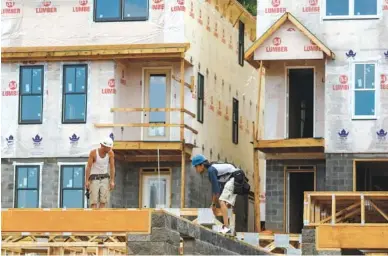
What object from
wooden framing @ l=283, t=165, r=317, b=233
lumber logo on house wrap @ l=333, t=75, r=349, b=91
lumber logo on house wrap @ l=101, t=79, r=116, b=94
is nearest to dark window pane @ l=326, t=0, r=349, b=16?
lumber logo on house wrap @ l=333, t=75, r=349, b=91

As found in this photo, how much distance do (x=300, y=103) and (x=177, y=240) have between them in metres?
20.4

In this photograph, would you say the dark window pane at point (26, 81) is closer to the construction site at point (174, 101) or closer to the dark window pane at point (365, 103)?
the construction site at point (174, 101)

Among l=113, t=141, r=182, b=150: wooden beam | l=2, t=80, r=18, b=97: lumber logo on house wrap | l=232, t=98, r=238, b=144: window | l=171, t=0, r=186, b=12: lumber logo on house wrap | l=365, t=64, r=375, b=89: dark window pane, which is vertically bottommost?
l=113, t=141, r=182, b=150: wooden beam

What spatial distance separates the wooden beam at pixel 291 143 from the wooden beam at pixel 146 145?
2531 millimetres

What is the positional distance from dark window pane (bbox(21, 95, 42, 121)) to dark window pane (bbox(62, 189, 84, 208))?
2550 millimetres

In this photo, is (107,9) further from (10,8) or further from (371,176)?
(371,176)

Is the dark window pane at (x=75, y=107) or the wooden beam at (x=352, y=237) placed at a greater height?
the dark window pane at (x=75, y=107)

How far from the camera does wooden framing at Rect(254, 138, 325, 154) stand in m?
50.8

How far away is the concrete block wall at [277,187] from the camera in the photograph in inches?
2048

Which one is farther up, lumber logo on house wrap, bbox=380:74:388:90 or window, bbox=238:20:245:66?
window, bbox=238:20:245:66

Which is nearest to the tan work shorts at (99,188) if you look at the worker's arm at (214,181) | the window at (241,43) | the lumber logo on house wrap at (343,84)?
the worker's arm at (214,181)

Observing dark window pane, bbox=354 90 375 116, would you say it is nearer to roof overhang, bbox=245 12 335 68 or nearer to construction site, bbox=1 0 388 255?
construction site, bbox=1 0 388 255

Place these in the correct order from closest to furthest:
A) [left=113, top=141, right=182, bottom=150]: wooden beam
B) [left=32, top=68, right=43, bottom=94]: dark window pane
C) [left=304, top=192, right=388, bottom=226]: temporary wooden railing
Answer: [left=304, top=192, right=388, bottom=226]: temporary wooden railing → [left=113, top=141, right=182, bottom=150]: wooden beam → [left=32, top=68, right=43, bottom=94]: dark window pane

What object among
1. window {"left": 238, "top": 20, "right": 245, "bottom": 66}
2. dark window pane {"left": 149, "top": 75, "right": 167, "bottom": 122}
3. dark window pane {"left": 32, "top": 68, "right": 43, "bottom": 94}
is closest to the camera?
dark window pane {"left": 32, "top": 68, "right": 43, "bottom": 94}
